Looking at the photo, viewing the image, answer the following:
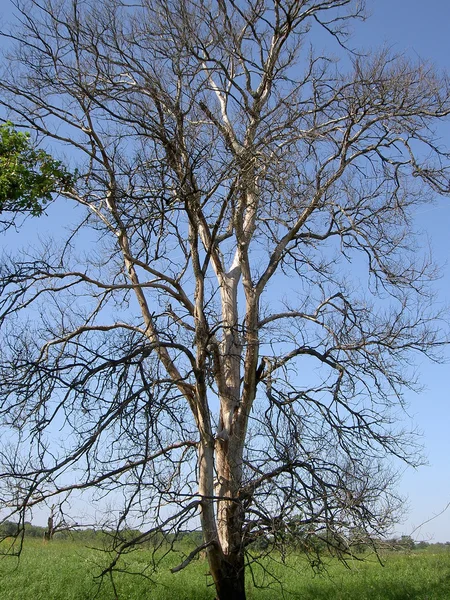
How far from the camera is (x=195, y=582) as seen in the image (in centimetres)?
1276

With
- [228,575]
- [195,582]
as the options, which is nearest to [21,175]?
[228,575]

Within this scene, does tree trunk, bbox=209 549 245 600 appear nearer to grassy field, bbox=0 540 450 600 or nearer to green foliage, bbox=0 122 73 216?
grassy field, bbox=0 540 450 600

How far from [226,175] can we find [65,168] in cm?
199

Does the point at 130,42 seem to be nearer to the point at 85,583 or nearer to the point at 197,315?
the point at 197,315

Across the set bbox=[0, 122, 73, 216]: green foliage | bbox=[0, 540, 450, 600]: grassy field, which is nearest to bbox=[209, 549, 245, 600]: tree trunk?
bbox=[0, 540, 450, 600]: grassy field

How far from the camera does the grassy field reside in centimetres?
1210

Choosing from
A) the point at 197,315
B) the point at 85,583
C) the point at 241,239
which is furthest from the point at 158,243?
the point at 85,583

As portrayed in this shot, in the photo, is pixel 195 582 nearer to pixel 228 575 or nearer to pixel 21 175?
pixel 228 575

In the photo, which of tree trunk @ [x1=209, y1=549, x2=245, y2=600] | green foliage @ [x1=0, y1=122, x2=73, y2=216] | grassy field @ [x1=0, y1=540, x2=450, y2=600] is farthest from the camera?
grassy field @ [x1=0, y1=540, x2=450, y2=600]

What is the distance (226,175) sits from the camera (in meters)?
8.67

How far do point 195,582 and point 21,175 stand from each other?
875cm

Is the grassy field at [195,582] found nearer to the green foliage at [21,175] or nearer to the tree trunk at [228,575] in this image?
the tree trunk at [228,575]

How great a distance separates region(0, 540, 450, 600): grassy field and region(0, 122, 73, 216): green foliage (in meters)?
6.54

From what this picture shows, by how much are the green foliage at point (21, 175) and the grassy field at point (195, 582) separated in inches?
257
